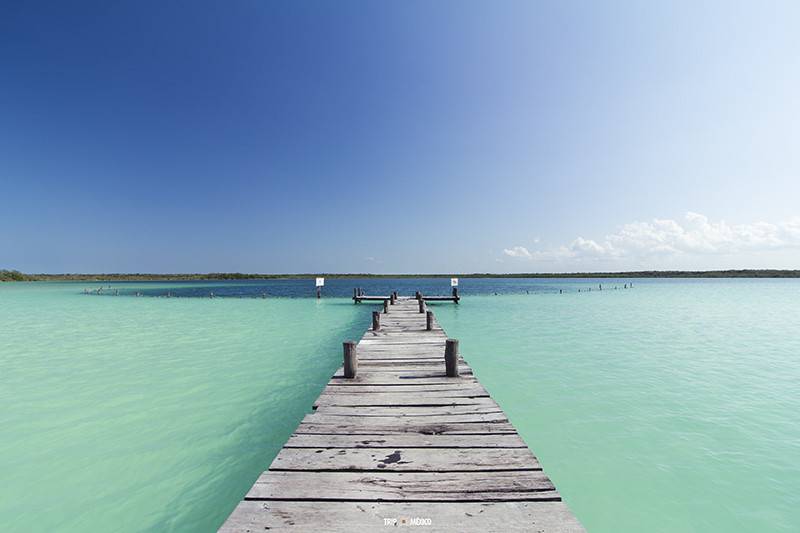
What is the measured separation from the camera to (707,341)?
53.4 feet

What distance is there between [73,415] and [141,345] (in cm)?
839

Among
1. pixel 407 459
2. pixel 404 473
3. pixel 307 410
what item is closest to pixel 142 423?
pixel 307 410

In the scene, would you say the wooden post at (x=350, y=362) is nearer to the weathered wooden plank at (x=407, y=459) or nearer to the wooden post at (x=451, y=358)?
the wooden post at (x=451, y=358)

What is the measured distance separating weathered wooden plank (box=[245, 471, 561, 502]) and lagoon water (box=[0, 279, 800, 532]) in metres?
2.12

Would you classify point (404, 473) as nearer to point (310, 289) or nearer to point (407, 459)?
point (407, 459)

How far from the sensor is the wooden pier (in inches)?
115

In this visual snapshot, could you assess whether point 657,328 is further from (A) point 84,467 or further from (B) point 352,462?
(A) point 84,467

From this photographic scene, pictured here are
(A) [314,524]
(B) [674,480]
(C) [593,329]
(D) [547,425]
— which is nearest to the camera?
(A) [314,524]

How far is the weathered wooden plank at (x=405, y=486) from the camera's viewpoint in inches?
127

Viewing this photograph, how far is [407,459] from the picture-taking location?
12.9ft

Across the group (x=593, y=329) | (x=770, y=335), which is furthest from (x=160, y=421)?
(x=770, y=335)

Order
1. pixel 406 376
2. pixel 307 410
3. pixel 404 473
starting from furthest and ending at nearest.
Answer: pixel 307 410
pixel 406 376
pixel 404 473

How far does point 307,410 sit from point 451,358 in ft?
13.0

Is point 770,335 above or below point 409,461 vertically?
below
